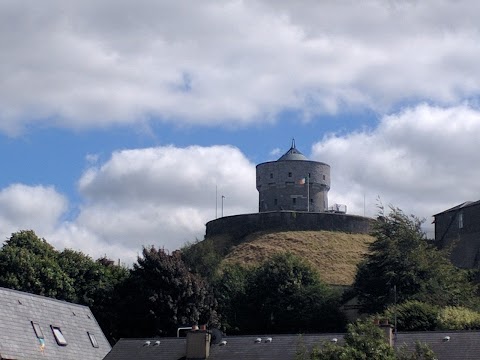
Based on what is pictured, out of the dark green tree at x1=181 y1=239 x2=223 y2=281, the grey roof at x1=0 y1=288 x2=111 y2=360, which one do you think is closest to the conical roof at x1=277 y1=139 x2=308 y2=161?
the dark green tree at x1=181 y1=239 x2=223 y2=281

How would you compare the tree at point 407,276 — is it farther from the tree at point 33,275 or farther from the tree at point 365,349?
the tree at point 365,349

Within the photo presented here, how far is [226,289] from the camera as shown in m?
77.4

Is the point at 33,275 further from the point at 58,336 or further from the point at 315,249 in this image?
the point at 315,249

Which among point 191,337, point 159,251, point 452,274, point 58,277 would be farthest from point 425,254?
point 191,337

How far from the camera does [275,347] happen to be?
41.2 m

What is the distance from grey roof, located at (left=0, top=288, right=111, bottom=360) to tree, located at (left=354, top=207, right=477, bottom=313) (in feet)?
100

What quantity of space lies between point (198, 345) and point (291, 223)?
7146cm

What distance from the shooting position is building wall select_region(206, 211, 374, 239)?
4432 inches

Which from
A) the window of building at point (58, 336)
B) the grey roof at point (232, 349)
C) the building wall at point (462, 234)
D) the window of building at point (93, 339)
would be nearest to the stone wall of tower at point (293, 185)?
the building wall at point (462, 234)

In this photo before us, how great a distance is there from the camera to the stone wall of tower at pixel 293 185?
119m

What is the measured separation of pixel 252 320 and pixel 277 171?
1854 inches

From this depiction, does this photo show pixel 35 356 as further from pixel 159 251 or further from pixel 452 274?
pixel 452 274

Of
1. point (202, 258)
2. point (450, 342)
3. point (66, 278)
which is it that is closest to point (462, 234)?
point (202, 258)

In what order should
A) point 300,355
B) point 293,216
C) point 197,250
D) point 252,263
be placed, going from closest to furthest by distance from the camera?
point 300,355 → point 197,250 → point 252,263 → point 293,216
